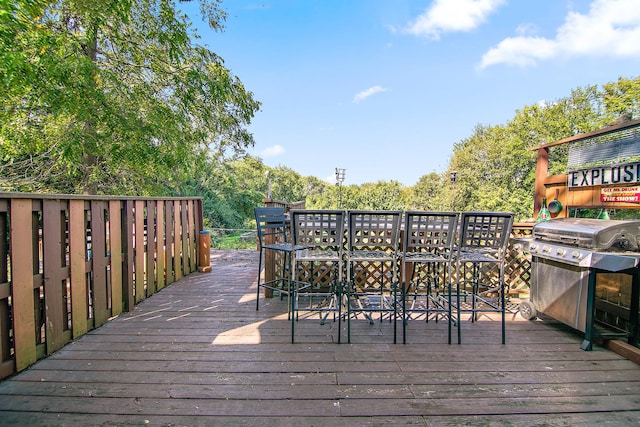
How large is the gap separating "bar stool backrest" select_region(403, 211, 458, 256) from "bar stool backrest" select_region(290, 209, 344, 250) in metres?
0.58

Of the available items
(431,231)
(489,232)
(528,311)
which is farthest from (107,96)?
(528,311)

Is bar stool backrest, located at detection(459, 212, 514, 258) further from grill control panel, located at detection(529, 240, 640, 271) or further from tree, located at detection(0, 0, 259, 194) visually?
tree, located at detection(0, 0, 259, 194)

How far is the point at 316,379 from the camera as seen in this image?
6.30ft

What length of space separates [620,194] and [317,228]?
10.7ft

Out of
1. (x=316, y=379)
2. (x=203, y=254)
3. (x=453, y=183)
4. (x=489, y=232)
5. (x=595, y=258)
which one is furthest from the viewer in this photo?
(x=453, y=183)

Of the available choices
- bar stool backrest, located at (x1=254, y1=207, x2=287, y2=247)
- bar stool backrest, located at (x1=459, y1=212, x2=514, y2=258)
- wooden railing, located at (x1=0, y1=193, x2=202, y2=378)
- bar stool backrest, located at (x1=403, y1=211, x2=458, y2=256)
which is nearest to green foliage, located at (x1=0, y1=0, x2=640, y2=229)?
bar stool backrest, located at (x1=459, y1=212, x2=514, y2=258)

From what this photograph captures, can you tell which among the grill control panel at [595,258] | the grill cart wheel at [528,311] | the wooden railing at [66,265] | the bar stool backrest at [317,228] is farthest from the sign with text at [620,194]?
the wooden railing at [66,265]

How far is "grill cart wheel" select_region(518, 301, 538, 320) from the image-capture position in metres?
3.03

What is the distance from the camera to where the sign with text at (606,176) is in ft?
9.75

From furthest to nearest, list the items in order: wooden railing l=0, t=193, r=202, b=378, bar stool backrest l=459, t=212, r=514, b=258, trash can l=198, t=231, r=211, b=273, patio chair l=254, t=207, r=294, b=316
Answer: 1. trash can l=198, t=231, r=211, b=273
2. patio chair l=254, t=207, r=294, b=316
3. bar stool backrest l=459, t=212, r=514, b=258
4. wooden railing l=0, t=193, r=202, b=378

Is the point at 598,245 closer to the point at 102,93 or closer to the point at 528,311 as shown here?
the point at 528,311

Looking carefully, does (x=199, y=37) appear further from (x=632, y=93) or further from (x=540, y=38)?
(x=632, y=93)

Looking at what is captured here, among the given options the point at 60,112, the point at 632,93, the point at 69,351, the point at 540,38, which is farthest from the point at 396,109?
the point at 69,351

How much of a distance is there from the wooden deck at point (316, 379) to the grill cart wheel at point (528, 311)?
13cm
